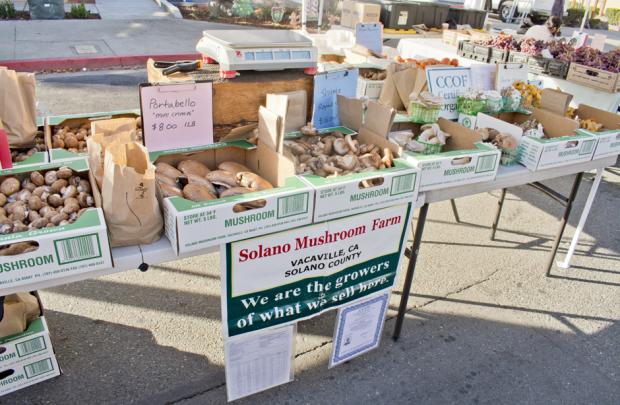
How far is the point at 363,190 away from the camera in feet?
6.64

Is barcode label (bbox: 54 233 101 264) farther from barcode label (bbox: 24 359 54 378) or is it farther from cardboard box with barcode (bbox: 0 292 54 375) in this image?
barcode label (bbox: 24 359 54 378)

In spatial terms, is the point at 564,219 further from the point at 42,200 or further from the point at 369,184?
the point at 42,200

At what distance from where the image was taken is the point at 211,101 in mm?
2312

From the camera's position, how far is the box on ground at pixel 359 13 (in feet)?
28.3

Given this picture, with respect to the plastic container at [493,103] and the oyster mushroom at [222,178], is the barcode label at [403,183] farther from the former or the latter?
the plastic container at [493,103]

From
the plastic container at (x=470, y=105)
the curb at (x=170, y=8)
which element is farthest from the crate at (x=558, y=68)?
the curb at (x=170, y=8)

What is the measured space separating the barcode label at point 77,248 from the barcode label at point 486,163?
5.93ft

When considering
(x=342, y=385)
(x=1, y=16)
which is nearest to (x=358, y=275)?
(x=342, y=385)

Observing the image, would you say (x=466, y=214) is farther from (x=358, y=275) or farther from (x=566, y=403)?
(x=358, y=275)

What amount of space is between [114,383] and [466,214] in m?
3.39

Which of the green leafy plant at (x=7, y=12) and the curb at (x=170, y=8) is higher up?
the curb at (x=170, y=8)

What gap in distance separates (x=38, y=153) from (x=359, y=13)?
780 cm

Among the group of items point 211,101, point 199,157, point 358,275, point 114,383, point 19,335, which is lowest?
point 114,383

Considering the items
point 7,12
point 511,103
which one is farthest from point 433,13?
point 7,12
